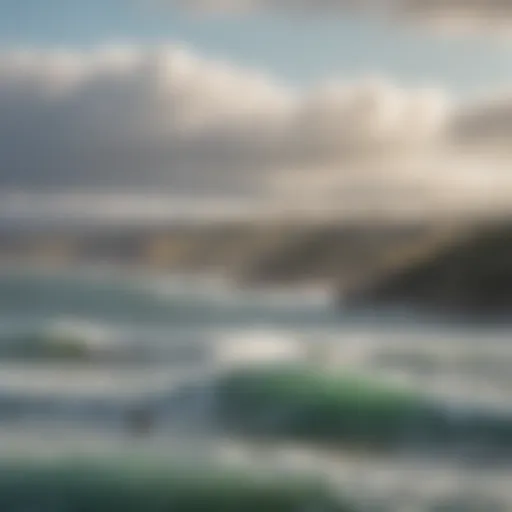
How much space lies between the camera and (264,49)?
1.48 m

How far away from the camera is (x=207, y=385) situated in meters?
1.44

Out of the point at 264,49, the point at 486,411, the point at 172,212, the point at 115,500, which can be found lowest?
the point at 115,500

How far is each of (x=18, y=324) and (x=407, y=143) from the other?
637 millimetres

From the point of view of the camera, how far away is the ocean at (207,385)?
4.66 ft

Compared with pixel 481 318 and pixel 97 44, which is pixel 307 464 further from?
pixel 97 44

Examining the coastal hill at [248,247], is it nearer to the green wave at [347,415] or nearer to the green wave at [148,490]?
the green wave at [347,415]

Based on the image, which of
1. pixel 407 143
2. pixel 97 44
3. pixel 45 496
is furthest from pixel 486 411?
pixel 97 44

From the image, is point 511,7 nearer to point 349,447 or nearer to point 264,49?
point 264,49

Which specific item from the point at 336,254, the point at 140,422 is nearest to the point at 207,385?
the point at 140,422

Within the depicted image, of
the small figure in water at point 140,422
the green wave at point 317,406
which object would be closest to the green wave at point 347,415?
the green wave at point 317,406

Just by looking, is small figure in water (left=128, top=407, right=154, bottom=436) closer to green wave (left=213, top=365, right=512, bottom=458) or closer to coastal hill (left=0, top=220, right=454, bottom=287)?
green wave (left=213, top=365, right=512, bottom=458)

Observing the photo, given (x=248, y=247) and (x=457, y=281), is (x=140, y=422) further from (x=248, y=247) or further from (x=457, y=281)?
(x=457, y=281)

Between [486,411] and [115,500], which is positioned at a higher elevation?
[486,411]

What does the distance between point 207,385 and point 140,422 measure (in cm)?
11
